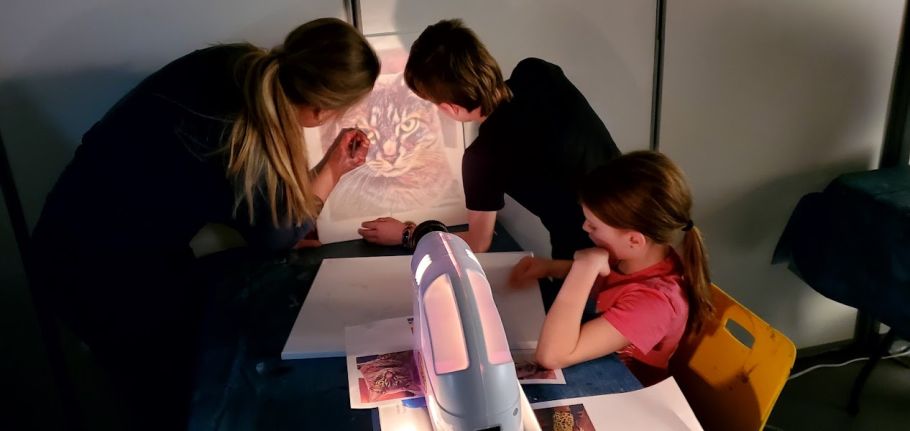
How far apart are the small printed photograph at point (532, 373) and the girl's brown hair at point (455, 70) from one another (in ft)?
1.81

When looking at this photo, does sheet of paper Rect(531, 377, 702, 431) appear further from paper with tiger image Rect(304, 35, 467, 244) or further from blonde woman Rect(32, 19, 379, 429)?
paper with tiger image Rect(304, 35, 467, 244)

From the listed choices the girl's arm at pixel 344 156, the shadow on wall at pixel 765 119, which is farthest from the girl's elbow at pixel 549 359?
the shadow on wall at pixel 765 119

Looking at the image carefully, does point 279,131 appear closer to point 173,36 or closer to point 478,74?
Answer: point 478,74

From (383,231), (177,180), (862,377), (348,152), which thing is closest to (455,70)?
(348,152)

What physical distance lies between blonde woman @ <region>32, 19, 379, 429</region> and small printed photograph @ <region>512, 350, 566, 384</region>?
51 cm

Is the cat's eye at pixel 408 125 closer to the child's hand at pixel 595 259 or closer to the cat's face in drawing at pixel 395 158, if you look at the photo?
the cat's face in drawing at pixel 395 158

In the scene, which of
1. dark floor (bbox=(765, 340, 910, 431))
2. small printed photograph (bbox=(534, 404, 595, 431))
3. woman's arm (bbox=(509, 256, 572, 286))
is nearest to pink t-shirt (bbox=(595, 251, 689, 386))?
woman's arm (bbox=(509, 256, 572, 286))

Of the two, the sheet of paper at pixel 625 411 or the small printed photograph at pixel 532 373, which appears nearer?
the sheet of paper at pixel 625 411

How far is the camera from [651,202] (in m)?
1.36

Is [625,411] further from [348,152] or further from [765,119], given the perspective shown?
[765,119]

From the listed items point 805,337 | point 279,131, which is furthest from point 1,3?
point 805,337

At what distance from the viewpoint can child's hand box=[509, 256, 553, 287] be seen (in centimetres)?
157

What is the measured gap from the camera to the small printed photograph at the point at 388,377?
4.01 ft

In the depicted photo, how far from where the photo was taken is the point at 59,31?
168 cm
